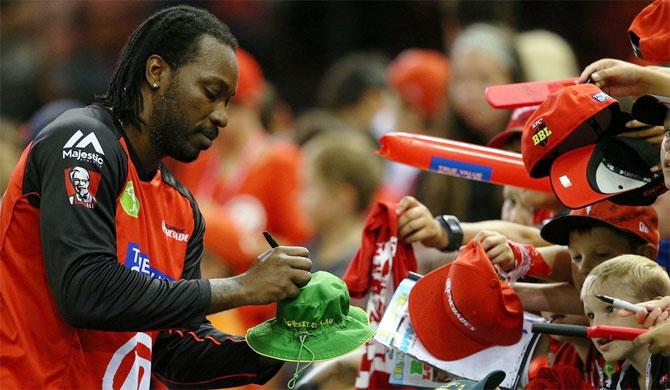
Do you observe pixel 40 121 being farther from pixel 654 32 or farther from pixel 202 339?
pixel 654 32

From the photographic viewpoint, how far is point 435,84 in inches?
326

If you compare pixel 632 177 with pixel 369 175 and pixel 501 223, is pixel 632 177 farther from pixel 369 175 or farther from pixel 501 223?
pixel 369 175

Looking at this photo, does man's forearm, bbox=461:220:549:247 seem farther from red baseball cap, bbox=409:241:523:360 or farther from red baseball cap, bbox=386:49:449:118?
red baseball cap, bbox=386:49:449:118

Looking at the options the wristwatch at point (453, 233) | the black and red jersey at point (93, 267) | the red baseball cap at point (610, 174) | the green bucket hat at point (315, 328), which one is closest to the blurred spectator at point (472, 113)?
the wristwatch at point (453, 233)

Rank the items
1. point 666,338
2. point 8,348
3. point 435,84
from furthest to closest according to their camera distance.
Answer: point 435,84, point 8,348, point 666,338

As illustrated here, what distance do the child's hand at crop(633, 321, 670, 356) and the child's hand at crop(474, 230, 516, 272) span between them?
0.73 metres

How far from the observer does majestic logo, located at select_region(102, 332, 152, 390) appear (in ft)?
11.6

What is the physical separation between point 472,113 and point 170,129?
2.44m

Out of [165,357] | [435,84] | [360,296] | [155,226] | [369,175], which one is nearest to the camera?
[155,226]

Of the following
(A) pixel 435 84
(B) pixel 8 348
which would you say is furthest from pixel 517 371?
(A) pixel 435 84

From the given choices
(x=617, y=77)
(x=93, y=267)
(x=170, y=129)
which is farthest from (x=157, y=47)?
(x=617, y=77)

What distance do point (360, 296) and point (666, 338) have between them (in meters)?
1.28

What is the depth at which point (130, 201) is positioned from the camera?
11.4 feet

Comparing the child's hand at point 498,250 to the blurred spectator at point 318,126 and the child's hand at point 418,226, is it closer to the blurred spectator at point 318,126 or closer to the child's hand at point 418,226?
the child's hand at point 418,226
